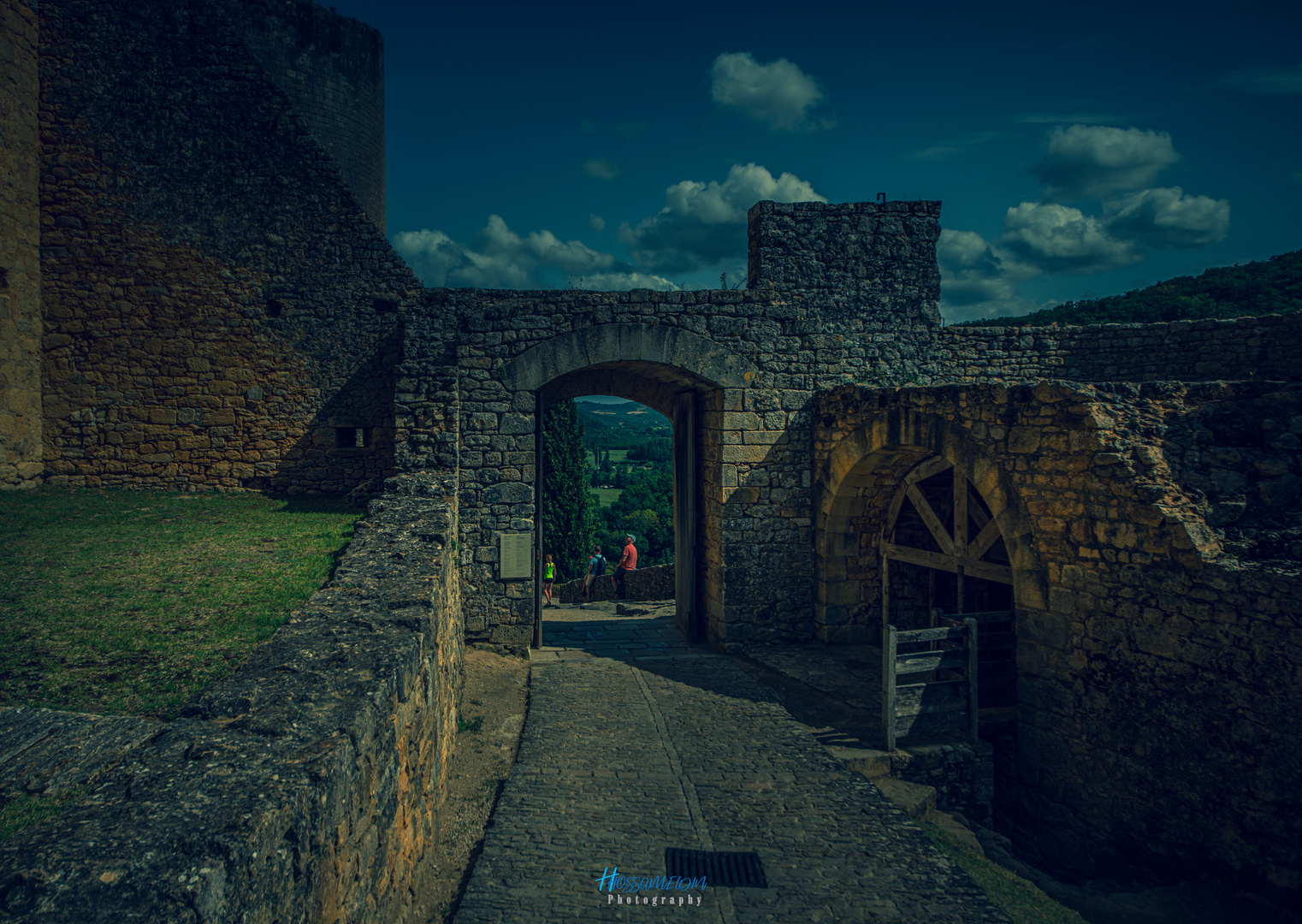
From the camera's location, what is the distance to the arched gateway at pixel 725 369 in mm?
8906

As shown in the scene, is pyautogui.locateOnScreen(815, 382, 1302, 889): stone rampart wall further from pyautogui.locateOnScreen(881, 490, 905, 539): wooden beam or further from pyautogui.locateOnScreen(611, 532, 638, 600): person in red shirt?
pyautogui.locateOnScreen(611, 532, 638, 600): person in red shirt

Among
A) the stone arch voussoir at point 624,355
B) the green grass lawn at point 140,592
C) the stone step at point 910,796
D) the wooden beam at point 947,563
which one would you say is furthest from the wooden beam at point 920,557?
the green grass lawn at point 140,592

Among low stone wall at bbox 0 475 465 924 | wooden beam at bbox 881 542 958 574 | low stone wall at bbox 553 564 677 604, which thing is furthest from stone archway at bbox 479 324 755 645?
low stone wall at bbox 0 475 465 924

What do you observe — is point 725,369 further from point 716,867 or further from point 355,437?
point 716,867

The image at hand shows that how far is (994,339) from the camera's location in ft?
31.9

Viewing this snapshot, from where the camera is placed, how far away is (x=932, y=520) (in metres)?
8.50

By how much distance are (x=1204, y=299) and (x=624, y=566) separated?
14444mm

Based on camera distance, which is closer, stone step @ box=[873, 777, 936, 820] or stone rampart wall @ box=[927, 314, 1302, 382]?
stone step @ box=[873, 777, 936, 820]

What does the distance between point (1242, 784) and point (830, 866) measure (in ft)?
9.75

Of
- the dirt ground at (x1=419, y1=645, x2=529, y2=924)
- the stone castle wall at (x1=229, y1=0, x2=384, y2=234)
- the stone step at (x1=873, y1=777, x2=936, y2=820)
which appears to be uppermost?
the stone castle wall at (x1=229, y1=0, x2=384, y2=234)

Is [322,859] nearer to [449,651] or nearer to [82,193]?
[449,651]

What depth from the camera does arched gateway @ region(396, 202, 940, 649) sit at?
29.2 ft

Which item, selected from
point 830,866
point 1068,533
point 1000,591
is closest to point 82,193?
point 830,866

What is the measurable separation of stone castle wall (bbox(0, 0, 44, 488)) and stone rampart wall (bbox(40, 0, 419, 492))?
0.55ft
